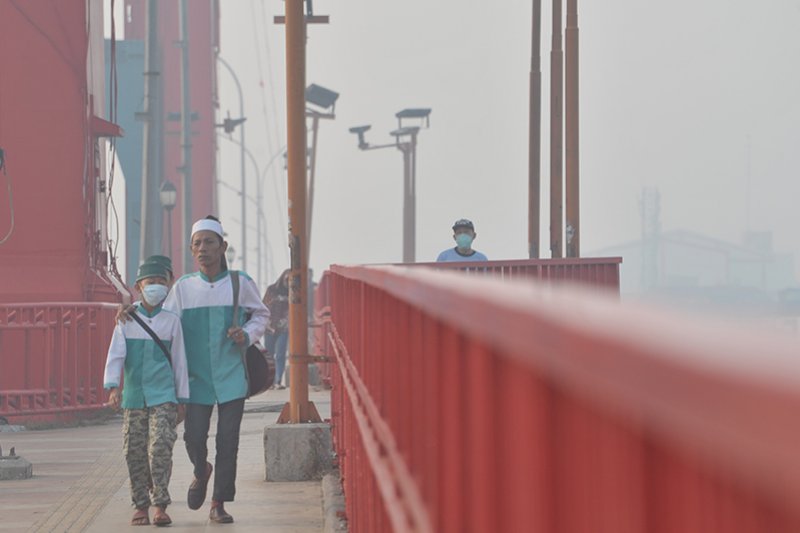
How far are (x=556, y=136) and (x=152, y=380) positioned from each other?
815 inches

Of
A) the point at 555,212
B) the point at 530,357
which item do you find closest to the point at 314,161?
the point at 555,212

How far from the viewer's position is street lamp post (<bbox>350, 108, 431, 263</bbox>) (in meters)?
43.7

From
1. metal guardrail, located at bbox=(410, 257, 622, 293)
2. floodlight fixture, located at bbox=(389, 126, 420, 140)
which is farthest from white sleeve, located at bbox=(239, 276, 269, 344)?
floodlight fixture, located at bbox=(389, 126, 420, 140)

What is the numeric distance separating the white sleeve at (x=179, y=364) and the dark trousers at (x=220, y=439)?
13cm

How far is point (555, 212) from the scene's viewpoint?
1136 inches

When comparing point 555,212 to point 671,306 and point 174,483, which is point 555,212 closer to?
point 174,483

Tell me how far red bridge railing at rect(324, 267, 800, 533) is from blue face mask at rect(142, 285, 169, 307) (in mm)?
6090

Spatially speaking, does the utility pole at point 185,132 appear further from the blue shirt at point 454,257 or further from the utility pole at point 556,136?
the blue shirt at point 454,257

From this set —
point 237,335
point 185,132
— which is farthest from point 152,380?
point 185,132

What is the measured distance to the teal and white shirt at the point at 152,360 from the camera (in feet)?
30.4

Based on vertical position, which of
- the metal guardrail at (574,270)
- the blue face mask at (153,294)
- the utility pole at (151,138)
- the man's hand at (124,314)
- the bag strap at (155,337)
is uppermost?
the utility pole at (151,138)

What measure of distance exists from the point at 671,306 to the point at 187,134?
37.1 m

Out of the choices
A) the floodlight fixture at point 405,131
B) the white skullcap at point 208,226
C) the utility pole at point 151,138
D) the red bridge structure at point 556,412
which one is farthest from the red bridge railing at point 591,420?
the floodlight fixture at point 405,131

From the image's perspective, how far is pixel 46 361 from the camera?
1744 cm
